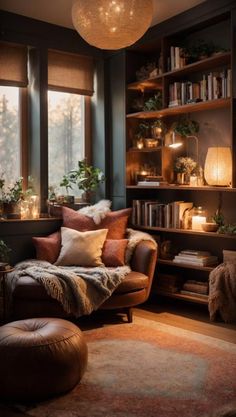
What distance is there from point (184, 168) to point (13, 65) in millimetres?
2045

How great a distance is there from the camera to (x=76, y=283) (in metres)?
3.63

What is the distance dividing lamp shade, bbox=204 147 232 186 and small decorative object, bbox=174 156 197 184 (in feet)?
1.26

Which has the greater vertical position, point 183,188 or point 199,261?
point 183,188

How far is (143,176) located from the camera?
4.98 metres

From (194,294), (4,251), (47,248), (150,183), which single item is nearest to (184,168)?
(150,183)

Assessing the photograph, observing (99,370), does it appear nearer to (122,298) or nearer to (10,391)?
(10,391)

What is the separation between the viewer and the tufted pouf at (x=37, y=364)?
247cm

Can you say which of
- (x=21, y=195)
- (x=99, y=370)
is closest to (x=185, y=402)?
(x=99, y=370)

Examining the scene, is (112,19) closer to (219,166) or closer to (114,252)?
(219,166)

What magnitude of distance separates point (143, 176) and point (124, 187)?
0.24 m

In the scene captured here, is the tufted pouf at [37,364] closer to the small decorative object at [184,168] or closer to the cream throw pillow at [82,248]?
the cream throw pillow at [82,248]

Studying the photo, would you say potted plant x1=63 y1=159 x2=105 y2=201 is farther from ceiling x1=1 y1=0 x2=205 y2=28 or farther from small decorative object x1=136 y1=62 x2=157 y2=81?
ceiling x1=1 y1=0 x2=205 y2=28

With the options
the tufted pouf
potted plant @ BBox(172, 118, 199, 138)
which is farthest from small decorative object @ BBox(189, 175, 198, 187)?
the tufted pouf

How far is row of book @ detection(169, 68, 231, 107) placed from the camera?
404 cm
